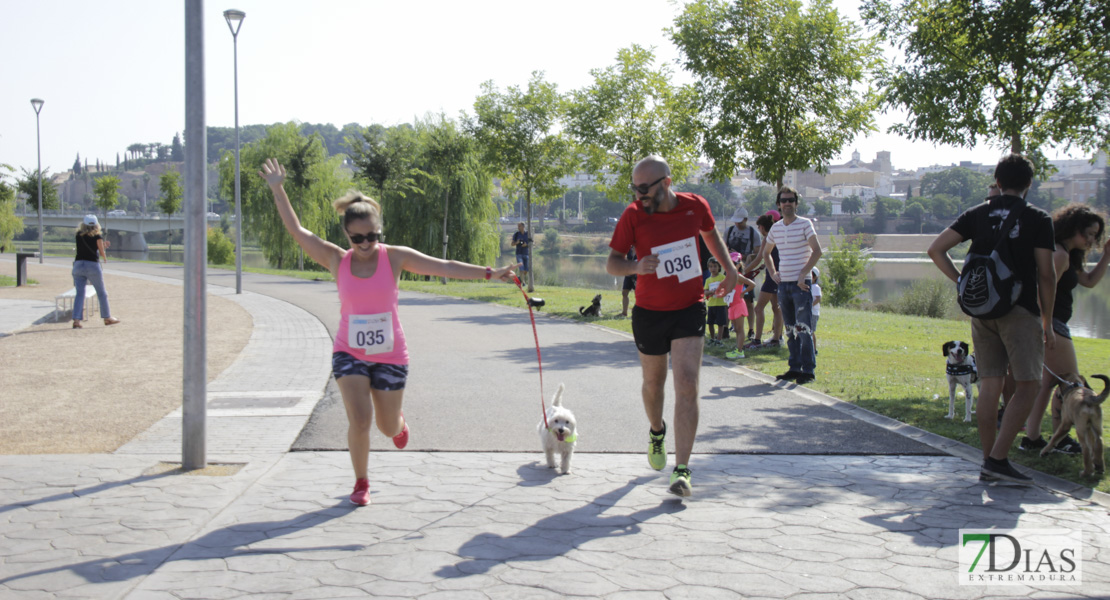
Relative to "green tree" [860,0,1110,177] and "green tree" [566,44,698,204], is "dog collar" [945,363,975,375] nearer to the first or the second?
"green tree" [860,0,1110,177]

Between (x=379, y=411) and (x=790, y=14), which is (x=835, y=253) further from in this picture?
(x=379, y=411)

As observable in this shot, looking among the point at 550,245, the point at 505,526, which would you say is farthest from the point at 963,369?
the point at 550,245

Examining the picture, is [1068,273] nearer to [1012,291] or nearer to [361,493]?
[1012,291]

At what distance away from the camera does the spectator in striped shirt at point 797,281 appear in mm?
9375

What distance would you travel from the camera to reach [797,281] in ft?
31.1

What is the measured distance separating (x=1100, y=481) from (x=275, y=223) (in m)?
45.5

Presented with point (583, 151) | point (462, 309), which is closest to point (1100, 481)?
point (462, 309)

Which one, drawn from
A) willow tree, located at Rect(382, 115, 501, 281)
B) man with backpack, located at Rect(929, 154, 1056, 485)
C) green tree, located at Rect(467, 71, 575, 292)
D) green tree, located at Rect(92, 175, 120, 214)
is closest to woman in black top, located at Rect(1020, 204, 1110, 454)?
man with backpack, located at Rect(929, 154, 1056, 485)

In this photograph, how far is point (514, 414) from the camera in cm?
771

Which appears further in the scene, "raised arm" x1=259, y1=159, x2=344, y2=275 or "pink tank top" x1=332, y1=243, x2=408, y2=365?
"raised arm" x1=259, y1=159, x2=344, y2=275

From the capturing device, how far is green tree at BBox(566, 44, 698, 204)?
843 inches

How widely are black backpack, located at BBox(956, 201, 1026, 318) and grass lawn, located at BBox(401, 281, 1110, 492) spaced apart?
1263mm

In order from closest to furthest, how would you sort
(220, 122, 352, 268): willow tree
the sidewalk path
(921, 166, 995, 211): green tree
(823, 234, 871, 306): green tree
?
the sidewalk path
(823, 234, 871, 306): green tree
(220, 122, 352, 268): willow tree
(921, 166, 995, 211): green tree

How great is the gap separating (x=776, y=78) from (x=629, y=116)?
6729 mm
